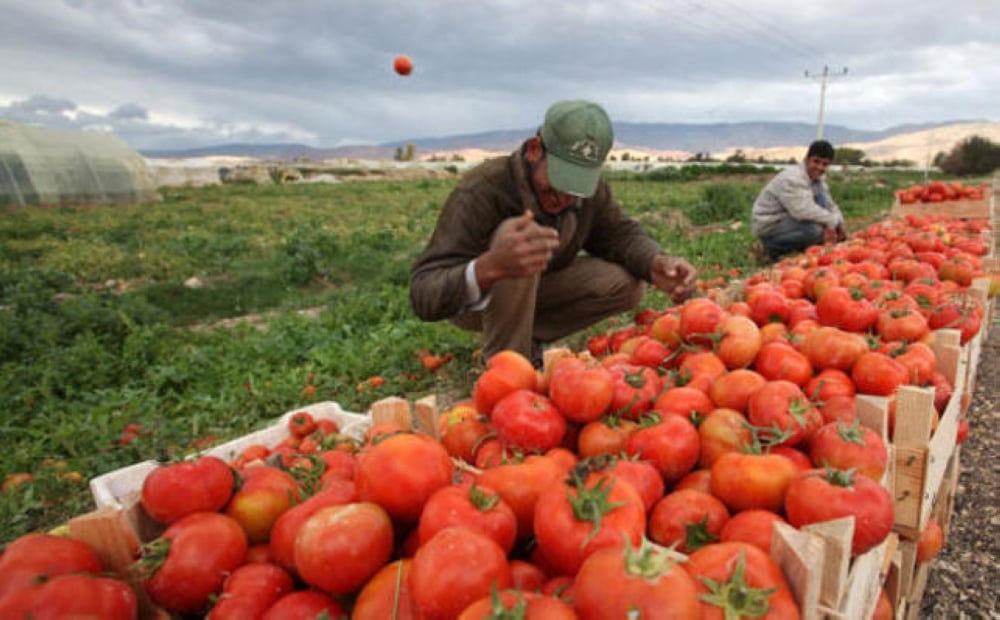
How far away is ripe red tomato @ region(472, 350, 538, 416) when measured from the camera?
1937mm

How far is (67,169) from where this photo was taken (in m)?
21.4

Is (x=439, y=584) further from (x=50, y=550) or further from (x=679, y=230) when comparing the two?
(x=679, y=230)

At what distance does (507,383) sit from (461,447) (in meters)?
0.25

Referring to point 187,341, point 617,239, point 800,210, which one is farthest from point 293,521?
point 800,210

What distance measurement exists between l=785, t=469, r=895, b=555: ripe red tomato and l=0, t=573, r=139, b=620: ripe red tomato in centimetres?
142

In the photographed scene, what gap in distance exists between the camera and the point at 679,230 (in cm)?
1244

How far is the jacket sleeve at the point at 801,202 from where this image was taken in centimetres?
752

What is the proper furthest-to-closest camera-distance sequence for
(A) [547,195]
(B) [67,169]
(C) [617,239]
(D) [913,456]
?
(B) [67,169] → (C) [617,239] → (A) [547,195] → (D) [913,456]

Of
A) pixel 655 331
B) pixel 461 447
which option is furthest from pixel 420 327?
pixel 461 447

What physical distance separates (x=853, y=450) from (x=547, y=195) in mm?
2258

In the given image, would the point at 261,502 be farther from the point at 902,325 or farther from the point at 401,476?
the point at 902,325

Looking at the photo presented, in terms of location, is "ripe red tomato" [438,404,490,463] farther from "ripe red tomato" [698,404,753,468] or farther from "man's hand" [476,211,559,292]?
"man's hand" [476,211,559,292]

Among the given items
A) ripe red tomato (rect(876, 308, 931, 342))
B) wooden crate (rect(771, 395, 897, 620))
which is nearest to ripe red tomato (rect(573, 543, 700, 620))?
wooden crate (rect(771, 395, 897, 620))

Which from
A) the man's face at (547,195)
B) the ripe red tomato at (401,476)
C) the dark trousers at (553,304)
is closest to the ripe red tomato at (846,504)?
the ripe red tomato at (401,476)
